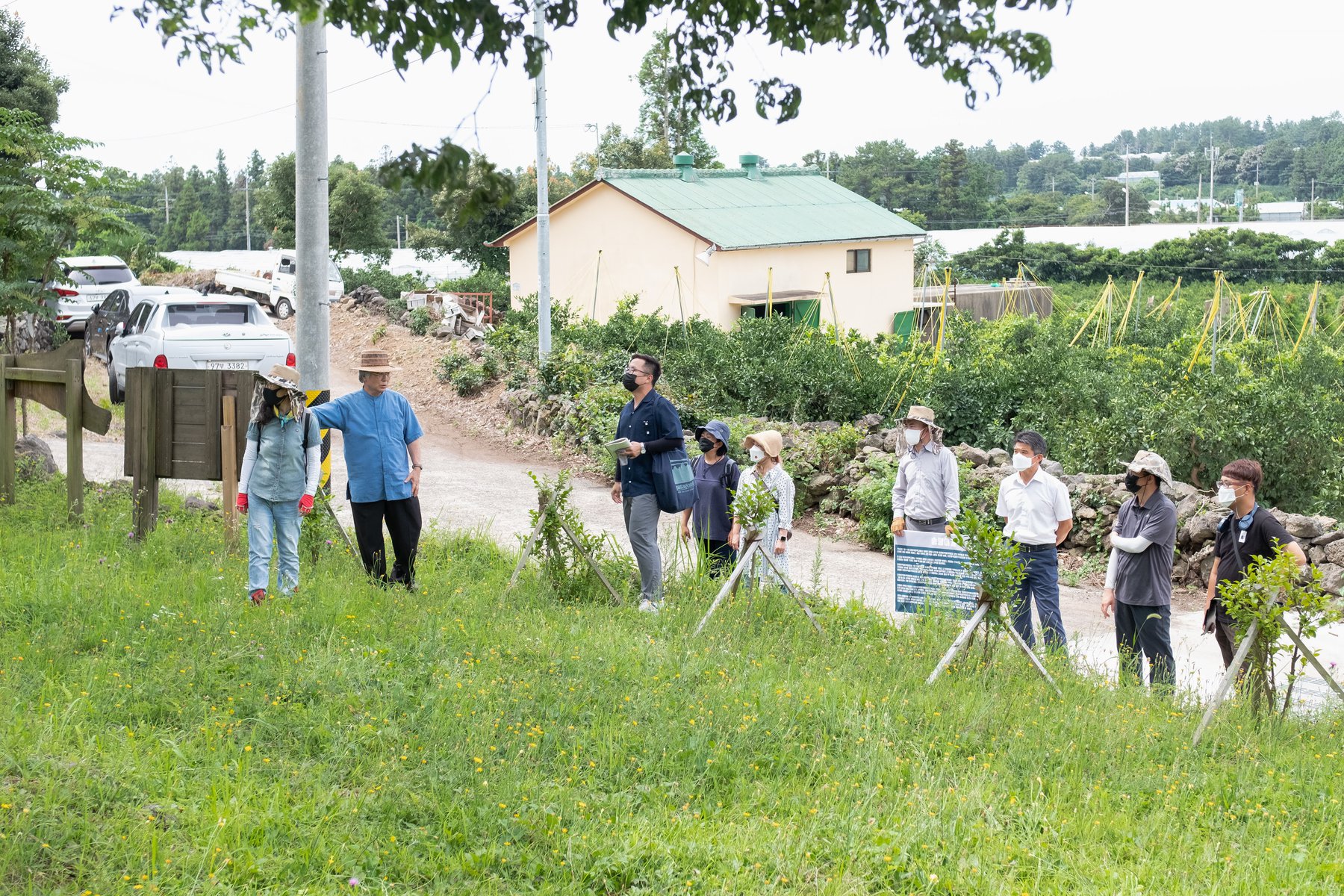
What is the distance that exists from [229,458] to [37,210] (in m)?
6.31

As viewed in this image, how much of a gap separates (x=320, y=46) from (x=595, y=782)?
6699 mm

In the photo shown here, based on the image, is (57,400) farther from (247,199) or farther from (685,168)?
(247,199)

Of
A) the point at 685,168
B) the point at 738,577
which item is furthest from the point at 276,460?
the point at 685,168

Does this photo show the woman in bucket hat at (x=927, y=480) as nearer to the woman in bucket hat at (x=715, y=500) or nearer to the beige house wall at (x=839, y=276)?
the woman in bucket hat at (x=715, y=500)

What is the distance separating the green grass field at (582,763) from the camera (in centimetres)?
424

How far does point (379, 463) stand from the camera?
7766 mm

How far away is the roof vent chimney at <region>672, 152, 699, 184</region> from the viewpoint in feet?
108

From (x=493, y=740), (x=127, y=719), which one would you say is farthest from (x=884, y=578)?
(x=127, y=719)

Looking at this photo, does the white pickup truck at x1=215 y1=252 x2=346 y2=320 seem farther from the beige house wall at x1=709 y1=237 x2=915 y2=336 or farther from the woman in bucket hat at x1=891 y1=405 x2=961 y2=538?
the woman in bucket hat at x1=891 y1=405 x2=961 y2=538

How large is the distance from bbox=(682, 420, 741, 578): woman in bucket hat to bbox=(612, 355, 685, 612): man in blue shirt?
2.04 feet

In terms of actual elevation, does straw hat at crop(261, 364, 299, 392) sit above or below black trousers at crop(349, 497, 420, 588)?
above

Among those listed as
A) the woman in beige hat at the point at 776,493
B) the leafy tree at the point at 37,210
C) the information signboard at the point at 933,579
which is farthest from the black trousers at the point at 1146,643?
the leafy tree at the point at 37,210

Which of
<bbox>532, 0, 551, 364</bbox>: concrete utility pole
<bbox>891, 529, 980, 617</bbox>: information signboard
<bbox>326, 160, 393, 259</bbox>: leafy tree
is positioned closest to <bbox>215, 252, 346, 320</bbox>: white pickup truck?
<bbox>326, 160, 393, 259</bbox>: leafy tree

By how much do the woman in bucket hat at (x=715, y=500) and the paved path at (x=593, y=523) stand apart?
0.65 meters
